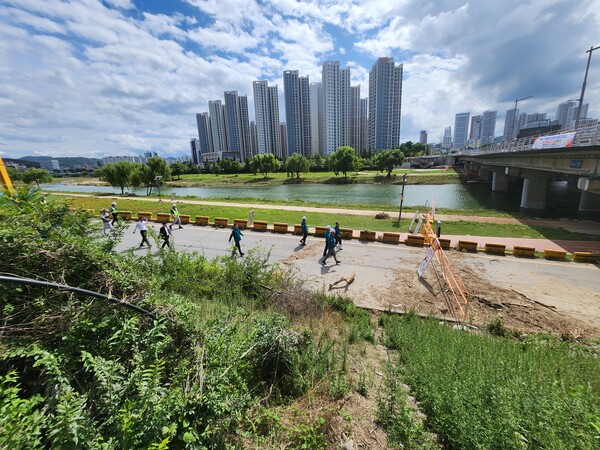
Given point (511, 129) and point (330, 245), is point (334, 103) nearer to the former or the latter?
point (511, 129)

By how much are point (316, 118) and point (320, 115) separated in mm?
2762

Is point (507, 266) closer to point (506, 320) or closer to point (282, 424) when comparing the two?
point (506, 320)

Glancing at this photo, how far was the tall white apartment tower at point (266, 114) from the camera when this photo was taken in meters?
143

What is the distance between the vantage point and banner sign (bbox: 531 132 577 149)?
1773 centimetres

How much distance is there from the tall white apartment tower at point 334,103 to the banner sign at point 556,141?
11944 centimetres

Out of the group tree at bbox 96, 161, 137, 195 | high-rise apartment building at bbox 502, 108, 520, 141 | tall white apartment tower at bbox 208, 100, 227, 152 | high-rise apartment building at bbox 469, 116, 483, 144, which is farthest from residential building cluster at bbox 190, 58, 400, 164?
tree at bbox 96, 161, 137, 195

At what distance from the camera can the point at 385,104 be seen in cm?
13450

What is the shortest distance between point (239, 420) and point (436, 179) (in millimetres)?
65914

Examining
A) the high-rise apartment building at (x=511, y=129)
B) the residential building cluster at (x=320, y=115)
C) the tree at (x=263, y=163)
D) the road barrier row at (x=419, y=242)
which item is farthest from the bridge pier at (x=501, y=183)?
the residential building cluster at (x=320, y=115)

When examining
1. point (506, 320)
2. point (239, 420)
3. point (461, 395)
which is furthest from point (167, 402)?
point (506, 320)

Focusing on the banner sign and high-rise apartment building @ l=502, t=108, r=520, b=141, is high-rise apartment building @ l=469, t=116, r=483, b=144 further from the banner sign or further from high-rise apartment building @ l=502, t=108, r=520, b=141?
the banner sign

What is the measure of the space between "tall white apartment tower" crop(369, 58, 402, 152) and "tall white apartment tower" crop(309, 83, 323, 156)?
87.6 ft

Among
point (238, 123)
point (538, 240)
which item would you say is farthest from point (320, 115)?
point (538, 240)

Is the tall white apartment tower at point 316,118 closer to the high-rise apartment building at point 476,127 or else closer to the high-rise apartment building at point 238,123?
the high-rise apartment building at point 238,123
